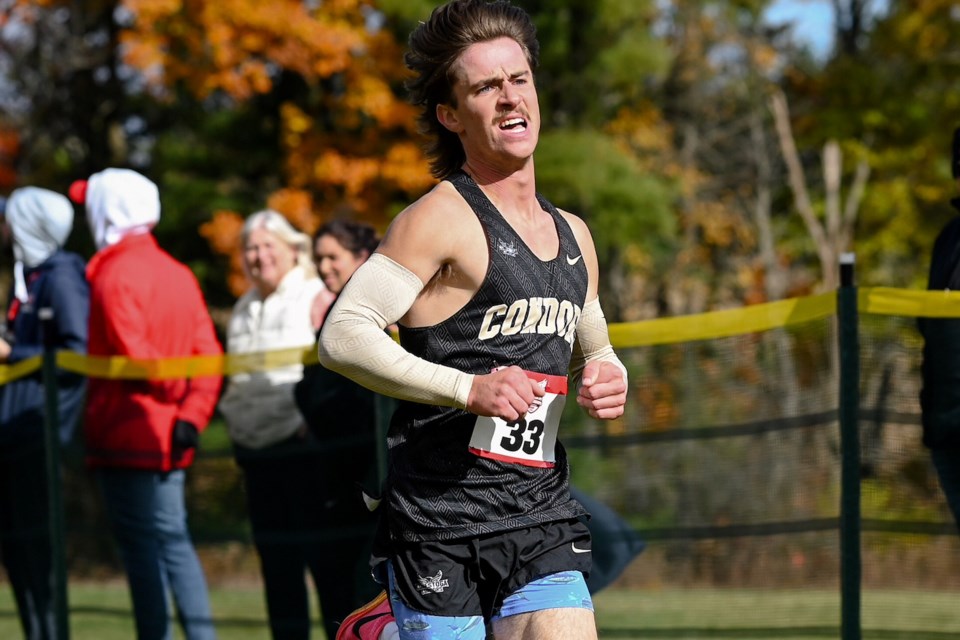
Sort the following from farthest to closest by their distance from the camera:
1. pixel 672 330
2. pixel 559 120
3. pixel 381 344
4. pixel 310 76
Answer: pixel 559 120 → pixel 310 76 → pixel 672 330 → pixel 381 344

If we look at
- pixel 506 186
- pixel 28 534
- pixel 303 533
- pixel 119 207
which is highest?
pixel 119 207

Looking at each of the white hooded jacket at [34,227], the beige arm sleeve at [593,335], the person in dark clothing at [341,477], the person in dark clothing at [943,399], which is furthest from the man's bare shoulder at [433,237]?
the white hooded jacket at [34,227]

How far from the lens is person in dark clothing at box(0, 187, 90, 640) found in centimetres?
618

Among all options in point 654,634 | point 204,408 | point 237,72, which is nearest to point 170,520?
point 204,408

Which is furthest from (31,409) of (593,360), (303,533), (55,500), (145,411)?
(593,360)

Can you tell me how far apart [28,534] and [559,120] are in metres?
13.8

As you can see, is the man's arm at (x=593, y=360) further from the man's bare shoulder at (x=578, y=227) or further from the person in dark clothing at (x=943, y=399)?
the person in dark clothing at (x=943, y=399)

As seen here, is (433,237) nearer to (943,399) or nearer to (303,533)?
(943,399)

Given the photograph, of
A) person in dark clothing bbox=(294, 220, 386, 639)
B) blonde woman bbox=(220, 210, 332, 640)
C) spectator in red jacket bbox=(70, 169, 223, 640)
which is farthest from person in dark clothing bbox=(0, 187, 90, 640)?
person in dark clothing bbox=(294, 220, 386, 639)

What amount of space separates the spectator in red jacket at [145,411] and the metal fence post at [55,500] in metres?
0.38

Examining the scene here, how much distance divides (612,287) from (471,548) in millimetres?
19539

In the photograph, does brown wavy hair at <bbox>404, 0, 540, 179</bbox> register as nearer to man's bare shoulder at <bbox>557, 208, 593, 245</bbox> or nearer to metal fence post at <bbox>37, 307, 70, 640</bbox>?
man's bare shoulder at <bbox>557, 208, 593, 245</bbox>

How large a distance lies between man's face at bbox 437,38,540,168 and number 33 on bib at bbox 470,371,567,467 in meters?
0.54

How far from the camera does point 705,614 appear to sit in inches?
227
